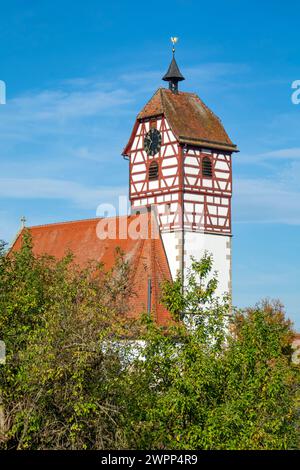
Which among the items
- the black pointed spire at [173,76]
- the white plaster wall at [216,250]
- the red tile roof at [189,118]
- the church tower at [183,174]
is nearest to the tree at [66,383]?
the white plaster wall at [216,250]

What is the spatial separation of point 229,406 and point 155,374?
63.7 inches

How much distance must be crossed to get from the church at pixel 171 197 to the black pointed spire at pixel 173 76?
0.04 metres

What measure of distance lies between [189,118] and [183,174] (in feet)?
9.06

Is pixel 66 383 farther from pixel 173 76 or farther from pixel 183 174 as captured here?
pixel 173 76

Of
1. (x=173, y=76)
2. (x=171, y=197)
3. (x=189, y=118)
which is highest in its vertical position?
(x=173, y=76)

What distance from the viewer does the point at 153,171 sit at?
38.9 meters

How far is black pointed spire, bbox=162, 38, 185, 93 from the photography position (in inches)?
1555

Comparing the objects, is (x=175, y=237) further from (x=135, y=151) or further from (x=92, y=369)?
(x=92, y=369)

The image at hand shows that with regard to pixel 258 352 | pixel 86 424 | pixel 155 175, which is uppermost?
pixel 155 175

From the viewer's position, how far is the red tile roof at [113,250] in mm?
35812

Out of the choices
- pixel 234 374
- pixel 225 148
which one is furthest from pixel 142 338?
pixel 225 148

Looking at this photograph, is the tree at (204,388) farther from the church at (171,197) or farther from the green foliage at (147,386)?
the church at (171,197)

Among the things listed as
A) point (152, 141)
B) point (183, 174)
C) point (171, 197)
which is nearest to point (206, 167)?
point (183, 174)

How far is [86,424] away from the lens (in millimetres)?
17547
